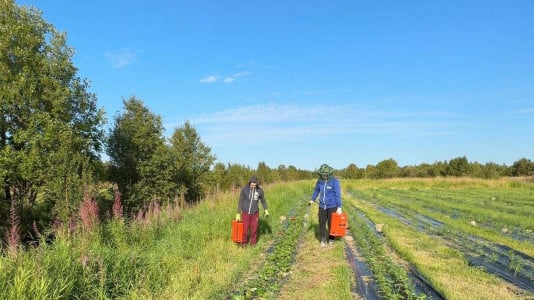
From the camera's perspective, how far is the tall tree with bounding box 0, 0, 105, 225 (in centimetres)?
2047

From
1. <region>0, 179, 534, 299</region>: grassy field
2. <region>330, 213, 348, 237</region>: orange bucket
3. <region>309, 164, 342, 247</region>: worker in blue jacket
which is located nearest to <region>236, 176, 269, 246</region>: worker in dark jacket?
<region>0, 179, 534, 299</region>: grassy field

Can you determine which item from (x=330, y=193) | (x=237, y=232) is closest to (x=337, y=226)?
(x=330, y=193)

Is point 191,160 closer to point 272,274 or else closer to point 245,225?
point 245,225

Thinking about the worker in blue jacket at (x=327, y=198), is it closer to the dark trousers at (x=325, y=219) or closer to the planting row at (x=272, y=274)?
the dark trousers at (x=325, y=219)

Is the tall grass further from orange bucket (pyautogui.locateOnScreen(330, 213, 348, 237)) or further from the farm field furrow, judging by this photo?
the farm field furrow

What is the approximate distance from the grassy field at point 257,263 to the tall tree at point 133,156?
18.4 metres

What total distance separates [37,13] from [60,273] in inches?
872

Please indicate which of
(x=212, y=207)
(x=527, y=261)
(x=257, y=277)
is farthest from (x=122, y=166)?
(x=527, y=261)

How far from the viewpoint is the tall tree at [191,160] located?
38.9 metres

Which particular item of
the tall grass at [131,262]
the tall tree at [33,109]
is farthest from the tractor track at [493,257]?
the tall tree at [33,109]

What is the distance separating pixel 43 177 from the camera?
20375mm

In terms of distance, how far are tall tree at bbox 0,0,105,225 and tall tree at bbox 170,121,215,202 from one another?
1475 centimetres

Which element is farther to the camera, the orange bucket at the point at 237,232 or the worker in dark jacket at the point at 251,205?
the worker in dark jacket at the point at 251,205

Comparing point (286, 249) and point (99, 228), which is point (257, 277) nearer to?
point (286, 249)
